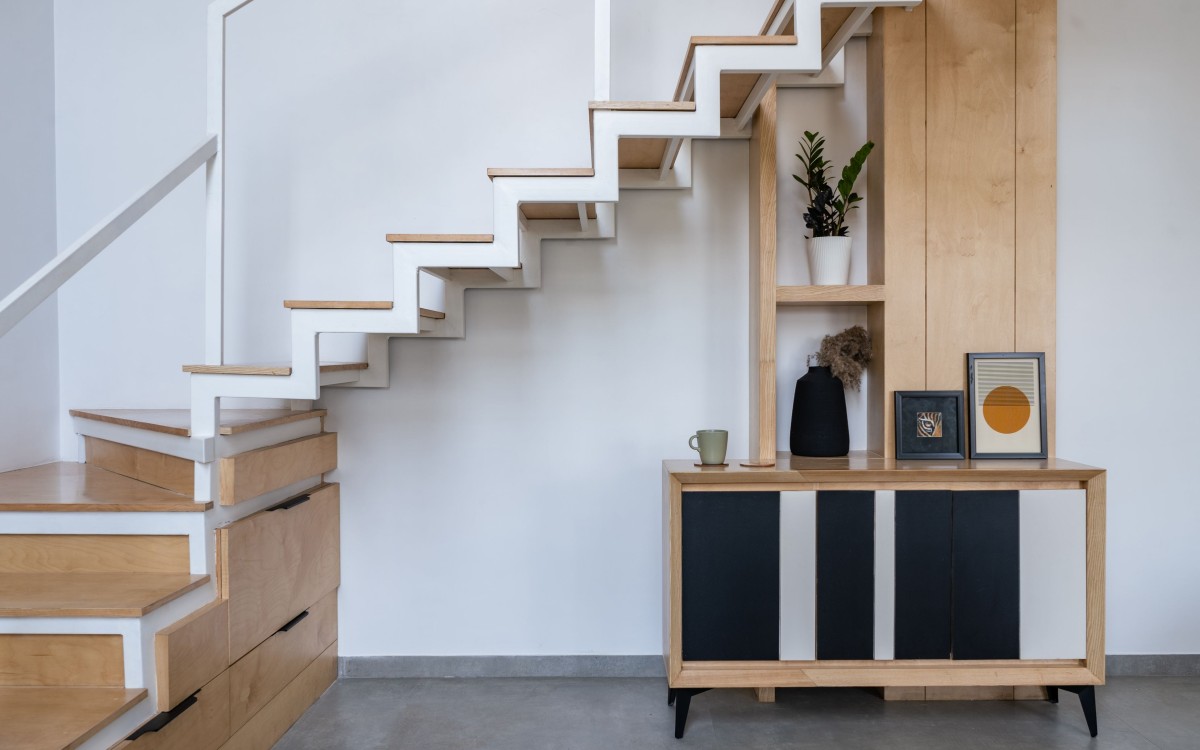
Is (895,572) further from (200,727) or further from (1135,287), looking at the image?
(200,727)

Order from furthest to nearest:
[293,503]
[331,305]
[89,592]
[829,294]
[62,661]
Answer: [829,294]
[293,503]
[331,305]
[89,592]
[62,661]

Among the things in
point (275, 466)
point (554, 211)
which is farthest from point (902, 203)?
point (275, 466)

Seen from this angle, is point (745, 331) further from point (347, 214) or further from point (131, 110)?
point (131, 110)

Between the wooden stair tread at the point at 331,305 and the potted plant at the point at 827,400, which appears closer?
the wooden stair tread at the point at 331,305

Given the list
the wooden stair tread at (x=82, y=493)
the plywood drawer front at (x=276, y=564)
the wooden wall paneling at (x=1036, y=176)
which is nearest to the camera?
the wooden stair tread at (x=82, y=493)

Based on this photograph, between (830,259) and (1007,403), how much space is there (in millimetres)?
807

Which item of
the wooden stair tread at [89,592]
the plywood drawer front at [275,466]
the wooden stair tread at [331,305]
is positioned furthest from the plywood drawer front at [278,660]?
the wooden stair tread at [331,305]

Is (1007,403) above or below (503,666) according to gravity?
above

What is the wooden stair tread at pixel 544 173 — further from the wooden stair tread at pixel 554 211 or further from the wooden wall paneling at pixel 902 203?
the wooden wall paneling at pixel 902 203

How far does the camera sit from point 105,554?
6.78 feet

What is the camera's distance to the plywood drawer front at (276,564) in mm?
2152

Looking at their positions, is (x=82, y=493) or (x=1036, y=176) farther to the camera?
(x=1036, y=176)

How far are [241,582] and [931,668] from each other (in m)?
2.12

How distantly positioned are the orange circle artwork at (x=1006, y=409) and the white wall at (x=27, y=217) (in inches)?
136
